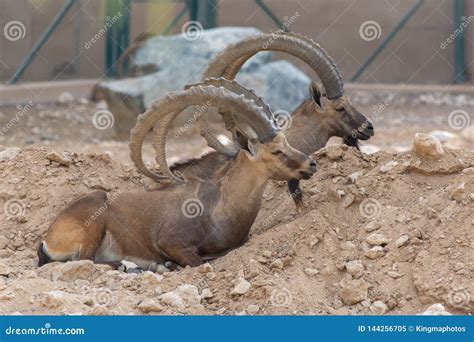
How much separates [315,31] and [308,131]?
37.1 ft

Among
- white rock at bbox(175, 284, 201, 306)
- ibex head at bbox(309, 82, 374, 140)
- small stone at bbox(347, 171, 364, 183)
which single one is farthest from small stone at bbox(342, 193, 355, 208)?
white rock at bbox(175, 284, 201, 306)

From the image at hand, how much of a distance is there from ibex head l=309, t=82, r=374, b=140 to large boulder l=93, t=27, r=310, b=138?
23.0 ft

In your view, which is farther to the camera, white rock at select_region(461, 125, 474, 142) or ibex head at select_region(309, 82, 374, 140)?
white rock at select_region(461, 125, 474, 142)

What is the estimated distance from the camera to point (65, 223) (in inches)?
436

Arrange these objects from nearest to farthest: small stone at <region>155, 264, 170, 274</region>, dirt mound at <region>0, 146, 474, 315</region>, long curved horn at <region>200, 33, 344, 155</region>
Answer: dirt mound at <region>0, 146, 474, 315</region> → small stone at <region>155, 264, 170, 274</region> → long curved horn at <region>200, 33, 344, 155</region>

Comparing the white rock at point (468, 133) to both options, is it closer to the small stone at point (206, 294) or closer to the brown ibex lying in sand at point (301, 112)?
the brown ibex lying in sand at point (301, 112)

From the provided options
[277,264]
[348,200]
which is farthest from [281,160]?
[277,264]

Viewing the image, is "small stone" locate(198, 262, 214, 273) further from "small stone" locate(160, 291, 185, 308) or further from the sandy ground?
"small stone" locate(160, 291, 185, 308)

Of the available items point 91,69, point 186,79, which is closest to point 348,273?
point 186,79

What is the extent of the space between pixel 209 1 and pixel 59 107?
3856mm

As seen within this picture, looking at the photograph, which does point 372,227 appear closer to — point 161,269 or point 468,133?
point 161,269

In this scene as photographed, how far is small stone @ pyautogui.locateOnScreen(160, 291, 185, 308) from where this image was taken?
9367mm

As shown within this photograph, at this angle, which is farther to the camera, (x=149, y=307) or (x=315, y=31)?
(x=315, y=31)

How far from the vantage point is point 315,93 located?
12.7m
